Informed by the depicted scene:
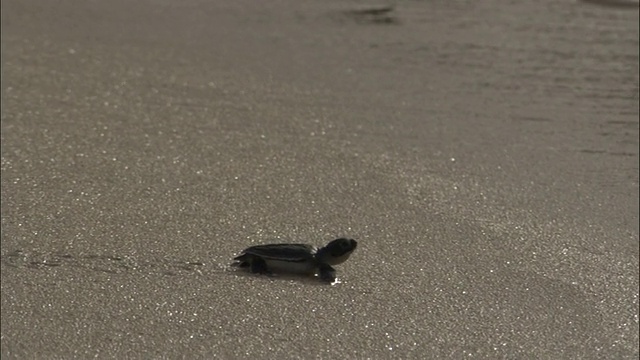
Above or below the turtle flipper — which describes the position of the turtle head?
above

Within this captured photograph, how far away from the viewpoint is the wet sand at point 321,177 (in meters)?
1.71

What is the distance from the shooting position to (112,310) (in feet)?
5.63

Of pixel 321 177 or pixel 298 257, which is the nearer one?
pixel 298 257

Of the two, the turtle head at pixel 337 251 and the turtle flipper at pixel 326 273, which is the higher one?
the turtle head at pixel 337 251

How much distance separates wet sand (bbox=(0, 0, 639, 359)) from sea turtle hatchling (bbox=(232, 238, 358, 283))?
0.08 ft

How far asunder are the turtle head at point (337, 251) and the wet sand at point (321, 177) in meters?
0.05

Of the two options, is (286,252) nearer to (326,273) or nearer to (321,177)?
(326,273)

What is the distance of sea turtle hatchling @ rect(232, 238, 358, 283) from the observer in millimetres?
1708

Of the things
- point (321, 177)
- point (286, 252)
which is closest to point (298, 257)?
point (286, 252)

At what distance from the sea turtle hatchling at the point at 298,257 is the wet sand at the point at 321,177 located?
0.03m

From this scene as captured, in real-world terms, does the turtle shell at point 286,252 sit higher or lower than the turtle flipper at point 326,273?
higher

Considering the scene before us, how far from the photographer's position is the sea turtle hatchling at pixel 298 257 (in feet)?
5.60

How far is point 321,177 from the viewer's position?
7.23 feet

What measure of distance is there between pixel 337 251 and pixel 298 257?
6 cm
